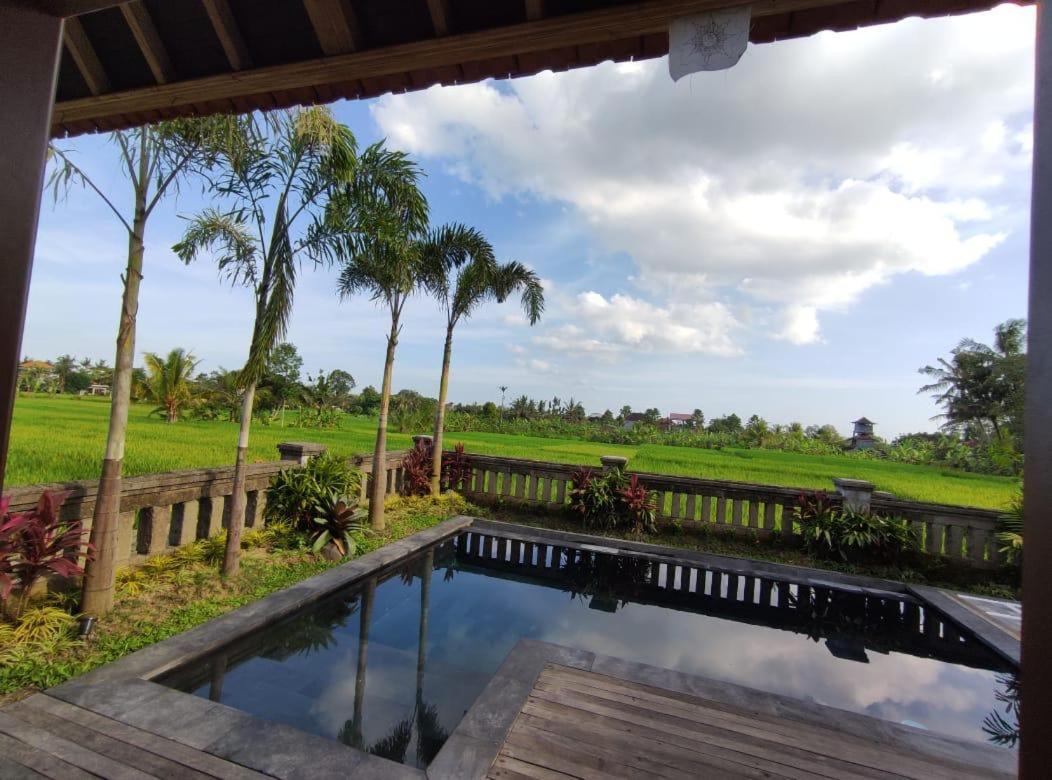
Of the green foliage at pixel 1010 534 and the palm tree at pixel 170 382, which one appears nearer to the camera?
the green foliage at pixel 1010 534

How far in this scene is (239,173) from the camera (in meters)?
4.61

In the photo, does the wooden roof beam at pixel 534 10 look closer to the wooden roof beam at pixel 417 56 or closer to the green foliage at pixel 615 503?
the wooden roof beam at pixel 417 56

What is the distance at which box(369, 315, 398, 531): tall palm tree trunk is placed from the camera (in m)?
6.44

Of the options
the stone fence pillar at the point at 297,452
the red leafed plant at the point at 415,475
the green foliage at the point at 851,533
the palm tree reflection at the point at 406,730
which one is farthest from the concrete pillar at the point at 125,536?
the green foliage at the point at 851,533

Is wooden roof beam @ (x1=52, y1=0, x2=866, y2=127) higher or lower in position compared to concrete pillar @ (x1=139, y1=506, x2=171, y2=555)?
higher

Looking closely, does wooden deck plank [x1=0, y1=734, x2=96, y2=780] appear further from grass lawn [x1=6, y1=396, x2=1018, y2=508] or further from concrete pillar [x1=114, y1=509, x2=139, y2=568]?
grass lawn [x1=6, y1=396, x2=1018, y2=508]

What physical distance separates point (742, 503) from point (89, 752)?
23.5 feet

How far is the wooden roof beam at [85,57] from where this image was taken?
6.70 feet

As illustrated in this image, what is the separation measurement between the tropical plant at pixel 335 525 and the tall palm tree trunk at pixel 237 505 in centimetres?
86

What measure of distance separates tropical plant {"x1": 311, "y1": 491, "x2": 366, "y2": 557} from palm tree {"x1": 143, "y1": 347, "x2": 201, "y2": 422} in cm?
1139

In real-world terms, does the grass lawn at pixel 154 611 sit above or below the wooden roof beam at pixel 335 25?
below

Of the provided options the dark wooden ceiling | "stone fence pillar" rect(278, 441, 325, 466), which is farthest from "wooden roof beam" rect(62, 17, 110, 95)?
"stone fence pillar" rect(278, 441, 325, 466)

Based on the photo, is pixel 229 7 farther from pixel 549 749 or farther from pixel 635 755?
pixel 635 755

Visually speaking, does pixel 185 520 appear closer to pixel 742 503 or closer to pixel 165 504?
pixel 165 504
